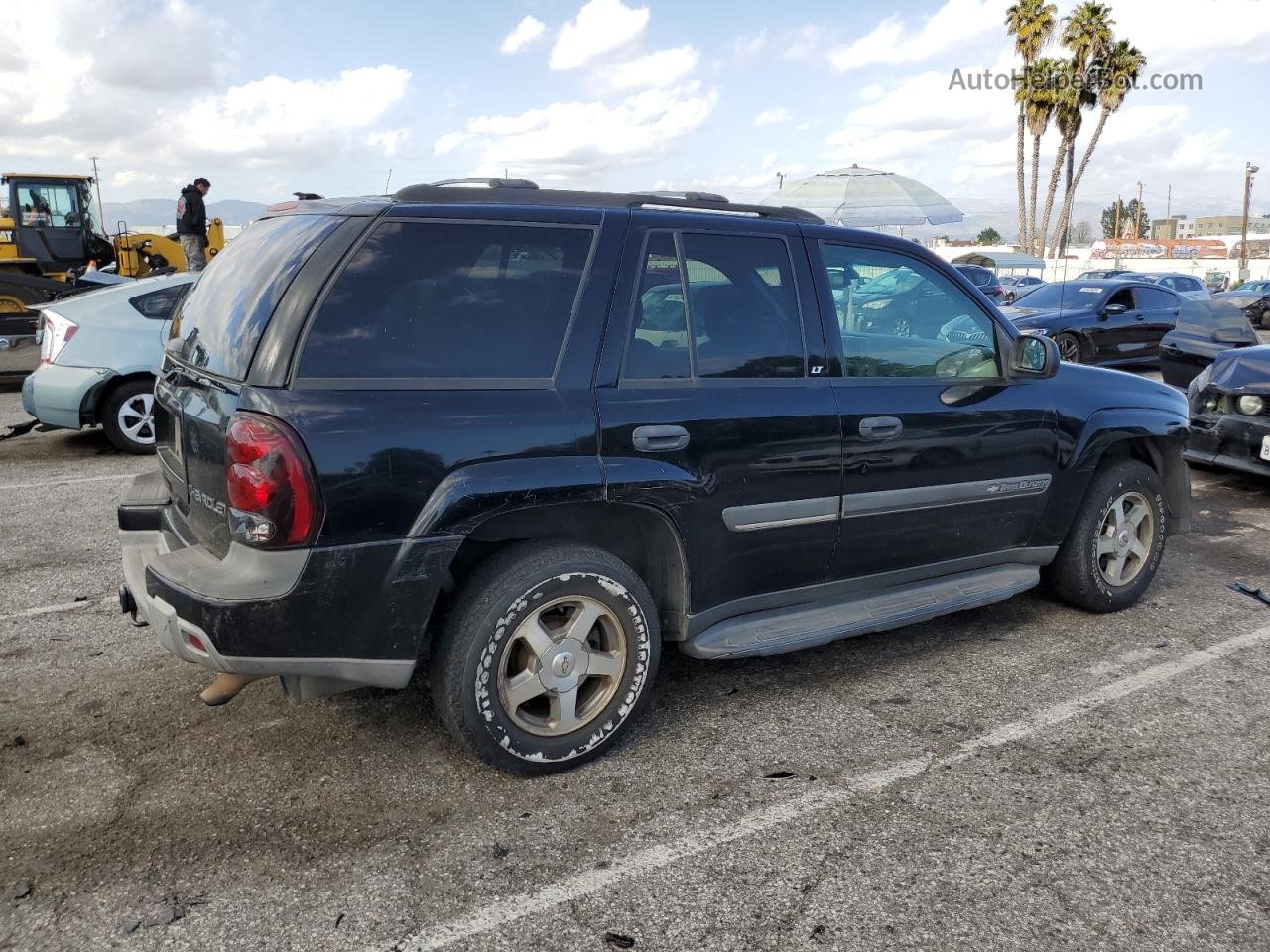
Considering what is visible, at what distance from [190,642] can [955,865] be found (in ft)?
7.37

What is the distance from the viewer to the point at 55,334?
797 cm

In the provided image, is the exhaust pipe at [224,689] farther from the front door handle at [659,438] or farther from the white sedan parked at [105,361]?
the white sedan parked at [105,361]

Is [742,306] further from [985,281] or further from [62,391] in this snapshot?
[985,281]

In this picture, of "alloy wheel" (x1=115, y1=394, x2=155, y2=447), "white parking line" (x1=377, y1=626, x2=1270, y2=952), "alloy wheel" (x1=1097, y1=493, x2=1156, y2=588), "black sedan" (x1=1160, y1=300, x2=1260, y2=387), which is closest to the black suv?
"white parking line" (x1=377, y1=626, x2=1270, y2=952)

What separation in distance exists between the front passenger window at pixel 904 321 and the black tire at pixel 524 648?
4.27ft

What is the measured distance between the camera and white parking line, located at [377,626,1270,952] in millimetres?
2516

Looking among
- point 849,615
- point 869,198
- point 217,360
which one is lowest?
point 849,615

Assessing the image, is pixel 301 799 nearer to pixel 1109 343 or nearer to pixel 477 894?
pixel 477 894

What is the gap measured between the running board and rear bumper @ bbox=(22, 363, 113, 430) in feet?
20.8

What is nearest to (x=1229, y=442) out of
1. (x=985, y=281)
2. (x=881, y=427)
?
(x=881, y=427)

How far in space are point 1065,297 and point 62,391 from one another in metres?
13.3

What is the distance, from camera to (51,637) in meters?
4.29

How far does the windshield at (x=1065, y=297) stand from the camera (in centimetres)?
1481

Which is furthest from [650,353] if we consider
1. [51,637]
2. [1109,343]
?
[1109,343]
